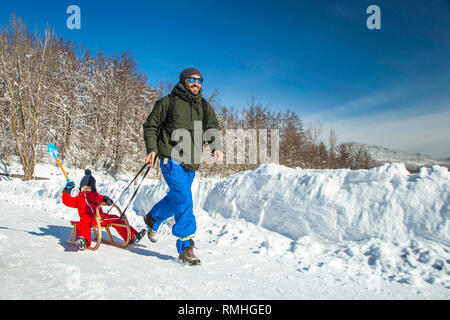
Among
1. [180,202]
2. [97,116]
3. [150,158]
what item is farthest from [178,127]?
[97,116]

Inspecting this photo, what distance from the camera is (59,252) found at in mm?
3053

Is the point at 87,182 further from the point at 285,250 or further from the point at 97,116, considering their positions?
the point at 97,116

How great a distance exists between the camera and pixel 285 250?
11.6 ft

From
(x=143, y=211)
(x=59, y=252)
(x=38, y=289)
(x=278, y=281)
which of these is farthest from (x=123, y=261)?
(x=143, y=211)

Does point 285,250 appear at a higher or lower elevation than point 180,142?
lower

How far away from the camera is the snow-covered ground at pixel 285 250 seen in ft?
7.15

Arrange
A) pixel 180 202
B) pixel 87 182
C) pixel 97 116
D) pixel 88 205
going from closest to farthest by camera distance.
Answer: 1. pixel 180 202
2. pixel 88 205
3. pixel 87 182
4. pixel 97 116

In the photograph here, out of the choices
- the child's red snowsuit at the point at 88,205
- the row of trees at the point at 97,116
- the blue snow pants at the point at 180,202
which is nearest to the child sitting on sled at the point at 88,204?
the child's red snowsuit at the point at 88,205

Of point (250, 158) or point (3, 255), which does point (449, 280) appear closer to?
point (3, 255)

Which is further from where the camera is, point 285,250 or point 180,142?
point 285,250

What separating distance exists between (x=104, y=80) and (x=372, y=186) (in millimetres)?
28133

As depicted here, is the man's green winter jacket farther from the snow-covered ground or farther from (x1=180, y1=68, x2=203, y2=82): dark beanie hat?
the snow-covered ground

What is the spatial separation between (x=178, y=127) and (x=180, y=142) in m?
0.19

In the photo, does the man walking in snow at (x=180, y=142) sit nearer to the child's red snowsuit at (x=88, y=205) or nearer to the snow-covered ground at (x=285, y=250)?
the snow-covered ground at (x=285, y=250)
